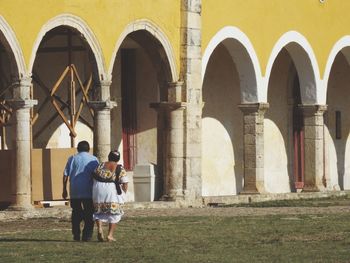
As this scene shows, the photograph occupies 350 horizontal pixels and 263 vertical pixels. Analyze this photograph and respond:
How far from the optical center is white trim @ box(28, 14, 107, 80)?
2256 cm

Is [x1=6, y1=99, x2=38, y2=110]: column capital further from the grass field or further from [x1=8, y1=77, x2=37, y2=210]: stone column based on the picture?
the grass field

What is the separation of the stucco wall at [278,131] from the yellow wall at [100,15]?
24.7ft

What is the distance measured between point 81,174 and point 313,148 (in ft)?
49.4

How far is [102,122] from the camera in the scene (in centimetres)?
2405

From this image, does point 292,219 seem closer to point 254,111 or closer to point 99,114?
point 99,114

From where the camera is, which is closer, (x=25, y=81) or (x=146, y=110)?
(x=25, y=81)

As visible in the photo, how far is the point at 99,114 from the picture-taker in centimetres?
2405

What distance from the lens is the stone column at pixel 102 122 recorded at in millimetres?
23938

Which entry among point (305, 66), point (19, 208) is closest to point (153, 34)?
point (19, 208)

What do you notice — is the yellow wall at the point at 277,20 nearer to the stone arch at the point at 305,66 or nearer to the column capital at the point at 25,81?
the stone arch at the point at 305,66

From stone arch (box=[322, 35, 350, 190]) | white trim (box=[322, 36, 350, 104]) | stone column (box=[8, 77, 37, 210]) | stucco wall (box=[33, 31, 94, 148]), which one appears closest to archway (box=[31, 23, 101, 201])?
stucco wall (box=[33, 31, 94, 148])

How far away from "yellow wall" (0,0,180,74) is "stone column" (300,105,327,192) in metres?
6.32

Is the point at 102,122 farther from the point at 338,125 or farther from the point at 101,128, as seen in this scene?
the point at 338,125

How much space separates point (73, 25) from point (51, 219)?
3.69 metres
